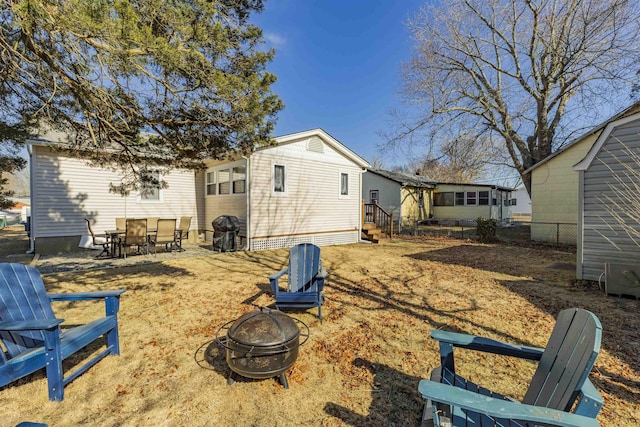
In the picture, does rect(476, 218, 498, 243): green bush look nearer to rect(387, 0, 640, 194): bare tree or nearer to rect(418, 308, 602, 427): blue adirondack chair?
rect(387, 0, 640, 194): bare tree

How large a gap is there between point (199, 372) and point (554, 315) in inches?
202

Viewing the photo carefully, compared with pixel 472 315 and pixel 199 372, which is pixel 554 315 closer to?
pixel 472 315

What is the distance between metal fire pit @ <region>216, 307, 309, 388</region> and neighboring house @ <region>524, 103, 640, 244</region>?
44.4ft

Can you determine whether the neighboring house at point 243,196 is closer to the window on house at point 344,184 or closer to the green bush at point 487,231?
the window on house at point 344,184

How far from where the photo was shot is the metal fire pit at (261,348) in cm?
264

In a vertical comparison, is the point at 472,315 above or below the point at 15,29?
below

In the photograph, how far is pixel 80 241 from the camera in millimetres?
10219

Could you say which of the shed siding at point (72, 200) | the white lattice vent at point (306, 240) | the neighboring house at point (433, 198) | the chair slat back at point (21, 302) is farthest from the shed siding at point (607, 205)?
the neighboring house at point (433, 198)

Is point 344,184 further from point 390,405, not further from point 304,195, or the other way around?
point 390,405

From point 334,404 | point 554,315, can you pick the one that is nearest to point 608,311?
point 554,315

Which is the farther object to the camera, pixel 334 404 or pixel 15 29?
pixel 15 29

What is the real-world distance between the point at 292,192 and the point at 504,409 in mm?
10399

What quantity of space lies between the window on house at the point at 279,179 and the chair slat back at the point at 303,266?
6366 mm

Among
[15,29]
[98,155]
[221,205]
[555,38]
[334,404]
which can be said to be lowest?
[334,404]
